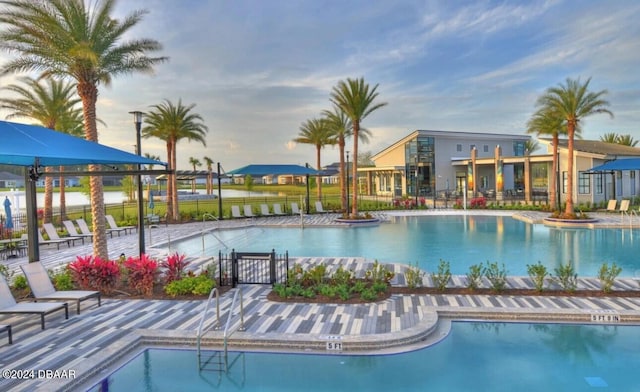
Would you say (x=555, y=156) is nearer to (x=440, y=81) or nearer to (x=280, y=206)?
(x=440, y=81)

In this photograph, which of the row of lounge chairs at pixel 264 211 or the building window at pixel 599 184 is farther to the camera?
the building window at pixel 599 184

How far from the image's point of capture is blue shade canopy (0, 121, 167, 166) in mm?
5656

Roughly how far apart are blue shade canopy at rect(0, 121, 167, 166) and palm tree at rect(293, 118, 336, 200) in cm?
2300

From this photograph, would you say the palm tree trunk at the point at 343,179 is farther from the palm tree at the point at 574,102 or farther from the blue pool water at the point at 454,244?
the palm tree at the point at 574,102

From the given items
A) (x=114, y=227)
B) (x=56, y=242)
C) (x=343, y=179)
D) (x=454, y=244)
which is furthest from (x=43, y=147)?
(x=343, y=179)

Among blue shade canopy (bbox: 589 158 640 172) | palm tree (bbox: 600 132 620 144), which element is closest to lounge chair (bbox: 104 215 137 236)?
blue shade canopy (bbox: 589 158 640 172)

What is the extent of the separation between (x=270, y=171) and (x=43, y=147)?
1829cm

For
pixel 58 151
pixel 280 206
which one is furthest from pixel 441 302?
pixel 280 206

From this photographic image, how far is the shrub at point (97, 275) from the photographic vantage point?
8828 millimetres

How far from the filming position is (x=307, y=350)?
6.01 m

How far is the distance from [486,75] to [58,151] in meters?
23.3

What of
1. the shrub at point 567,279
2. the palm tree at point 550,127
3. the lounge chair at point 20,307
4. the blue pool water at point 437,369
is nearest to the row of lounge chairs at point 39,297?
the lounge chair at point 20,307

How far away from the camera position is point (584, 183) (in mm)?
28516

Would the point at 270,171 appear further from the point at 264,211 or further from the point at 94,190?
the point at 94,190
